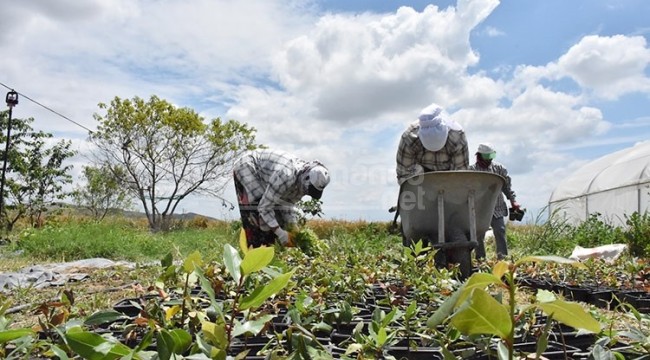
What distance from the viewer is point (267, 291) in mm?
694

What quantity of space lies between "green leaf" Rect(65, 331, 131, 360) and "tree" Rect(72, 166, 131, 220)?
61.4 ft

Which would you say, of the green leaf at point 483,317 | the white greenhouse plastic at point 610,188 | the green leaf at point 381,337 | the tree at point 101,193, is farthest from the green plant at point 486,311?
the tree at point 101,193

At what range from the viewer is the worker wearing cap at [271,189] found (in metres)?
5.76

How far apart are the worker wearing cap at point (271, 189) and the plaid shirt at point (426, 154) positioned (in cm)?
119

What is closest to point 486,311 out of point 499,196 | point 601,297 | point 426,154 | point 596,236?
point 601,297

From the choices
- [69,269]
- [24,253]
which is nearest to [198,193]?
[24,253]

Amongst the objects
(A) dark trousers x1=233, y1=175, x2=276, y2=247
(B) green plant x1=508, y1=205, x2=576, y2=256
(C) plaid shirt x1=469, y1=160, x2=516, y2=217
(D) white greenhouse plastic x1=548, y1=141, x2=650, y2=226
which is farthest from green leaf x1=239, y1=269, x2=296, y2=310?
(D) white greenhouse plastic x1=548, y1=141, x2=650, y2=226

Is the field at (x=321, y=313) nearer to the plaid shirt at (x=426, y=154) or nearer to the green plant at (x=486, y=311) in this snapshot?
the green plant at (x=486, y=311)

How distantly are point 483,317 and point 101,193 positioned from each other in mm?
20727

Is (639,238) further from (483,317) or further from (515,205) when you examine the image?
(483,317)

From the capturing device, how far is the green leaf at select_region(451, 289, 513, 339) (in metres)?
0.53

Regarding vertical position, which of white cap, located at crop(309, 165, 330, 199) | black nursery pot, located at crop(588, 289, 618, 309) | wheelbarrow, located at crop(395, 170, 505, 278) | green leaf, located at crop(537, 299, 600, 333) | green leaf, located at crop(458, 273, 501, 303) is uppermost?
white cap, located at crop(309, 165, 330, 199)

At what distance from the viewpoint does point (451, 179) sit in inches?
162

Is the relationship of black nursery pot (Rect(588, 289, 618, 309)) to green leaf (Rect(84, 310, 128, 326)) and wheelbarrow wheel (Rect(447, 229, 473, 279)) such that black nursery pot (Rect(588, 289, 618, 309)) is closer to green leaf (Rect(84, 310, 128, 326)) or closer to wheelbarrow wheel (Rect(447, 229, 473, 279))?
wheelbarrow wheel (Rect(447, 229, 473, 279))
